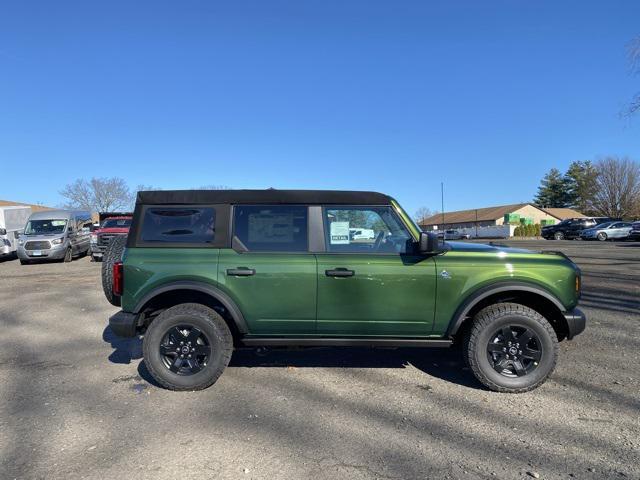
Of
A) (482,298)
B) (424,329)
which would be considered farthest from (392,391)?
(482,298)

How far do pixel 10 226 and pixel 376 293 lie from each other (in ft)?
80.6

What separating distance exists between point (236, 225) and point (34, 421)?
2351 mm

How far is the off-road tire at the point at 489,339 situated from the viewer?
14.1 feet

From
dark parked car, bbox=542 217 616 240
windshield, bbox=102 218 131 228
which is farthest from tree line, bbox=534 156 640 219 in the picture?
windshield, bbox=102 218 131 228

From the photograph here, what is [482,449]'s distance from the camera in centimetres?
329

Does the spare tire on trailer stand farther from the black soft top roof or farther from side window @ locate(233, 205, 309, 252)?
side window @ locate(233, 205, 309, 252)

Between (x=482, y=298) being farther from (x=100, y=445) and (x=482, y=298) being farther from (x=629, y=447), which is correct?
(x=100, y=445)

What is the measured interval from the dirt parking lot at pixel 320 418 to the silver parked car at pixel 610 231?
3257 centimetres

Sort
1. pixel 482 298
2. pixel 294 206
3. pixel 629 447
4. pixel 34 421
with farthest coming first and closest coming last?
pixel 294 206 < pixel 482 298 < pixel 34 421 < pixel 629 447

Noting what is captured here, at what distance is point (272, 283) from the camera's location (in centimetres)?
439

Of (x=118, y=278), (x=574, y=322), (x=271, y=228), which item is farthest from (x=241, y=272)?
(x=574, y=322)

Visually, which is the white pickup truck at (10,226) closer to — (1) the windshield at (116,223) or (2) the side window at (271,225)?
(1) the windshield at (116,223)

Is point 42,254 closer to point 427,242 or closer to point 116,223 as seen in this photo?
point 116,223

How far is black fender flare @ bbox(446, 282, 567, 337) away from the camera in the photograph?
4.33 metres
